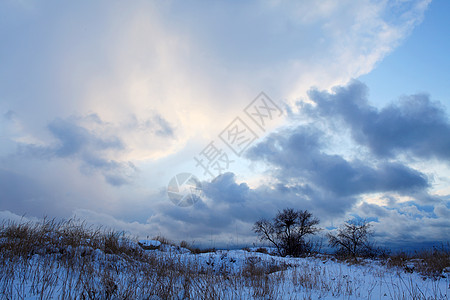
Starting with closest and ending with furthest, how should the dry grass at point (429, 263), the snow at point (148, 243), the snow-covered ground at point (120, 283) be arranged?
1. the snow-covered ground at point (120, 283)
2. the dry grass at point (429, 263)
3. the snow at point (148, 243)

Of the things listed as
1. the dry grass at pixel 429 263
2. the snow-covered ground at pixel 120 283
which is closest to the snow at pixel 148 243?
the snow-covered ground at pixel 120 283

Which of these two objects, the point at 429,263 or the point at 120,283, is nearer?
the point at 120,283

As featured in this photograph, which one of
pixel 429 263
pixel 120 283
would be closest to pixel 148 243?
pixel 120 283

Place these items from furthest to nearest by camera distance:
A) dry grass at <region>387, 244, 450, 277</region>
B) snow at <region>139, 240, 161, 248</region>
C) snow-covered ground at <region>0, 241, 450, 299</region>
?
snow at <region>139, 240, 161, 248</region> < dry grass at <region>387, 244, 450, 277</region> < snow-covered ground at <region>0, 241, 450, 299</region>

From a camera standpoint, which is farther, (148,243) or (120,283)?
(148,243)

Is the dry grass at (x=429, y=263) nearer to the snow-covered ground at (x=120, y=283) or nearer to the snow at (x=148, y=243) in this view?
the snow-covered ground at (x=120, y=283)

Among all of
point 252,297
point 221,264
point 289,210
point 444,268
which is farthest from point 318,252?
point 252,297

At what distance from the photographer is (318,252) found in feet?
103

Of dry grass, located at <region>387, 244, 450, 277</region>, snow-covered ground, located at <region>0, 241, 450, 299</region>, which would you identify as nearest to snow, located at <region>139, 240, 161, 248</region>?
snow-covered ground, located at <region>0, 241, 450, 299</region>

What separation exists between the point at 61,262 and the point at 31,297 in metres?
2.66

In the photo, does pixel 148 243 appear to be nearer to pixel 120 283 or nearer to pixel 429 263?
pixel 120 283

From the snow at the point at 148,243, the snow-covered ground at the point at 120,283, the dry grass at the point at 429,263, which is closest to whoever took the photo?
the snow-covered ground at the point at 120,283

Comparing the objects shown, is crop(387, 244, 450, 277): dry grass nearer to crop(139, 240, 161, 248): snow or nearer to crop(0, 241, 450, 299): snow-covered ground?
crop(0, 241, 450, 299): snow-covered ground

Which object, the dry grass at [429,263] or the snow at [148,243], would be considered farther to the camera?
the snow at [148,243]
